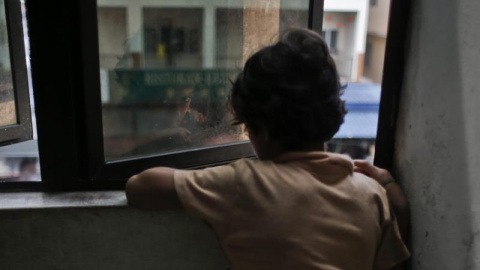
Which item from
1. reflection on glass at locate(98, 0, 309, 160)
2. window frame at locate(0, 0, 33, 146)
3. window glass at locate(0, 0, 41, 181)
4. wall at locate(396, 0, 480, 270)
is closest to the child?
wall at locate(396, 0, 480, 270)

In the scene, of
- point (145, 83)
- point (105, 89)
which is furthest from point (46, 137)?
point (145, 83)

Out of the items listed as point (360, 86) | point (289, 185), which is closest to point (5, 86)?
point (289, 185)

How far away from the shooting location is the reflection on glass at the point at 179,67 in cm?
120

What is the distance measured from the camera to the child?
794 mm

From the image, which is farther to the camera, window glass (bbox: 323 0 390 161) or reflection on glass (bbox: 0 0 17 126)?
reflection on glass (bbox: 0 0 17 126)

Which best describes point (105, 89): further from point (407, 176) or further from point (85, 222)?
point (407, 176)

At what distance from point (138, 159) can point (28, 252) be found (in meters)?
0.35

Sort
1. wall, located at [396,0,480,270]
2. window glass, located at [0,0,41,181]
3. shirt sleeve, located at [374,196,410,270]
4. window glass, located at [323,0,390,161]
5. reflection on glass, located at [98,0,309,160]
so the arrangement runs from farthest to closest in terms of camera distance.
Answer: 1. window glass, located at [0,0,41,181]
2. window glass, located at [323,0,390,161]
3. reflection on glass, located at [98,0,309,160]
4. shirt sleeve, located at [374,196,410,270]
5. wall, located at [396,0,480,270]

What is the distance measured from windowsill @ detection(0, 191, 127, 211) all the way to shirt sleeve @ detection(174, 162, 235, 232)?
0.29 meters

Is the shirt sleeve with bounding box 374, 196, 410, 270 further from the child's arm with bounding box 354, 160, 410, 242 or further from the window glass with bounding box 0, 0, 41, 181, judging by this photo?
the window glass with bounding box 0, 0, 41, 181

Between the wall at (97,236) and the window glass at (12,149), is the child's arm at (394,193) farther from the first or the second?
the window glass at (12,149)

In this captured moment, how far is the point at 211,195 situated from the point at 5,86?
1.32 m

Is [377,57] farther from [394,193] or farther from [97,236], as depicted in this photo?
[97,236]

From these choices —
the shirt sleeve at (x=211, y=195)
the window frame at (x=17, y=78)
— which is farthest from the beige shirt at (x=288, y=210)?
the window frame at (x=17, y=78)
